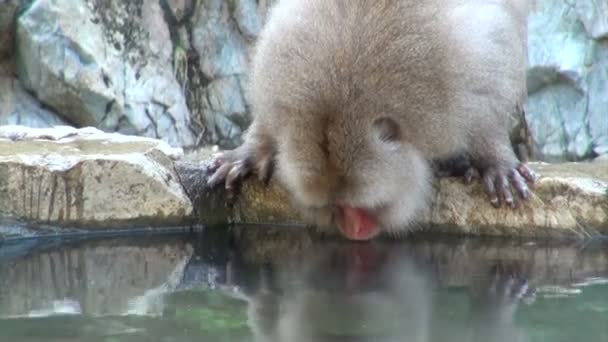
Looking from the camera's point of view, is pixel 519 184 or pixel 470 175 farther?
pixel 470 175

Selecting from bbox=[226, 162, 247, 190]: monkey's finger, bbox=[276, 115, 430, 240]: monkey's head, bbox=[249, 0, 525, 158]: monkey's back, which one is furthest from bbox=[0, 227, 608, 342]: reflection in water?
bbox=[249, 0, 525, 158]: monkey's back

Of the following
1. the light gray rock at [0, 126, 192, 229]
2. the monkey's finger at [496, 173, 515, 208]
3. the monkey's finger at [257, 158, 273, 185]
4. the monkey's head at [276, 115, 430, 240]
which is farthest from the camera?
the monkey's finger at [257, 158, 273, 185]

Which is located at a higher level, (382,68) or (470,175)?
(382,68)

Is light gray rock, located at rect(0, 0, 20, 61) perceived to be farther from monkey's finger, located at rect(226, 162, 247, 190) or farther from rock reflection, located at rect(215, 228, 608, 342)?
rock reflection, located at rect(215, 228, 608, 342)

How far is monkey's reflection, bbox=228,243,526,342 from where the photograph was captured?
301 centimetres

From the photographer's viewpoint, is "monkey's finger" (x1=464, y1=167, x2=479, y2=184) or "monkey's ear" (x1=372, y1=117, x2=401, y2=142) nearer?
"monkey's ear" (x1=372, y1=117, x2=401, y2=142)

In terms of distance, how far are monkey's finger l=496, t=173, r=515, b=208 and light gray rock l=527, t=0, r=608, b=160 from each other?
5903 millimetres

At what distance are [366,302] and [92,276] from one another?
111 cm

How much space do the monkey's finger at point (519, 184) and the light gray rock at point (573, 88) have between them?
231 inches

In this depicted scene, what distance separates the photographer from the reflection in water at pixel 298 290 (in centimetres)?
303

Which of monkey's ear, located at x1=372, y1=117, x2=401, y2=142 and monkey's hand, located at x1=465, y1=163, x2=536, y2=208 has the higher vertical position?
monkey's ear, located at x1=372, y1=117, x2=401, y2=142

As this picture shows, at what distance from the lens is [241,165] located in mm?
4984

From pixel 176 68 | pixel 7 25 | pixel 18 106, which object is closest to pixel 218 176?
pixel 18 106

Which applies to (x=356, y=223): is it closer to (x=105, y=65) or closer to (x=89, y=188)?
(x=89, y=188)
